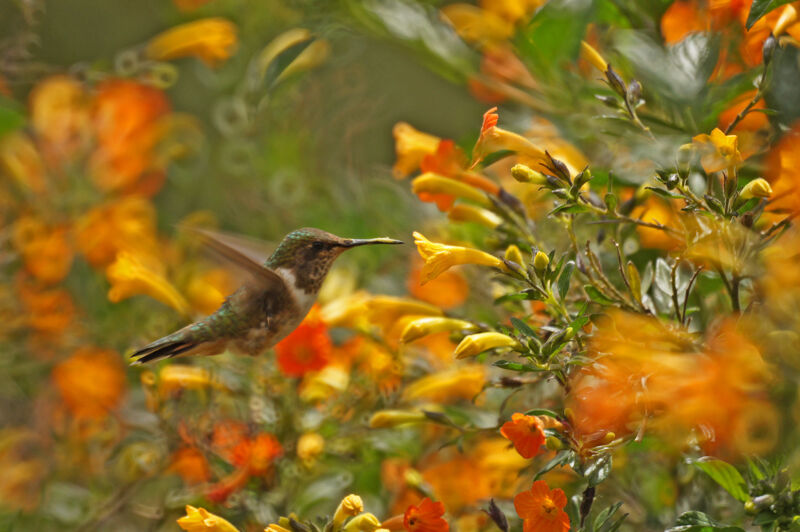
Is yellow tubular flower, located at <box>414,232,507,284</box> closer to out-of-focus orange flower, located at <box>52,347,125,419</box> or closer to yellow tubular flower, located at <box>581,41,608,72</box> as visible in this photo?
yellow tubular flower, located at <box>581,41,608,72</box>

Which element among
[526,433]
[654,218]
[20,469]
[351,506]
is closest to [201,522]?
[351,506]

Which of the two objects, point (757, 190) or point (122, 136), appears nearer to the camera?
point (757, 190)

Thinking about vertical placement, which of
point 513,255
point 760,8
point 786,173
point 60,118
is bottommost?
point 60,118

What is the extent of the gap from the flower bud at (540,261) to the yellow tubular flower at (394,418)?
0.34m

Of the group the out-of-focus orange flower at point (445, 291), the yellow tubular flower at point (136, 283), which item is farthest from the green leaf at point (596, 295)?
A: the yellow tubular flower at point (136, 283)

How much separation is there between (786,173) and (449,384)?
1.86 ft

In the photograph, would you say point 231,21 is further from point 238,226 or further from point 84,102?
point 238,226

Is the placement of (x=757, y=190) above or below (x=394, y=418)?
above

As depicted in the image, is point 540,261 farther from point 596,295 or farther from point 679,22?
point 679,22

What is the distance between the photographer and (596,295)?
2.81 ft

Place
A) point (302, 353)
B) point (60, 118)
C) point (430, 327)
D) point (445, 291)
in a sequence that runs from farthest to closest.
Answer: point (60, 118), point (445, 291), point (302, 353), point (430, 327)

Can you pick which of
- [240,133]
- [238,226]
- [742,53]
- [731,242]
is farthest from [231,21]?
[731,242]

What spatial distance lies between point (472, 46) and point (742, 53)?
19.2 inches

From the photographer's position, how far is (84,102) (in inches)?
79.9
